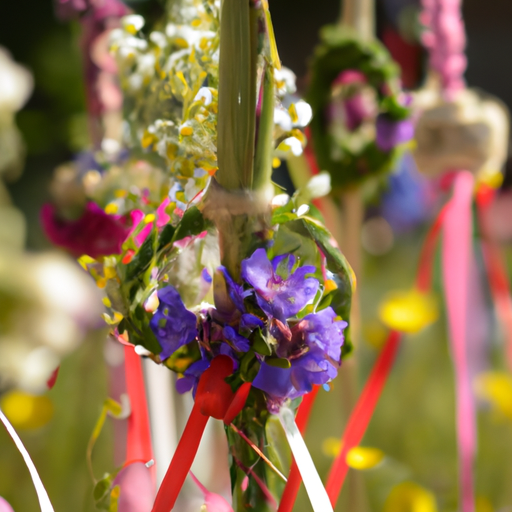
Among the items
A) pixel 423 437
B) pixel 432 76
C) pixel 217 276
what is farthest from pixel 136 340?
pixel 423 437

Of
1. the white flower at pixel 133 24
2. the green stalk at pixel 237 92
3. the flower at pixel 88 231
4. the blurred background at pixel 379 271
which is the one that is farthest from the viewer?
the blurred background at pixel 379 271

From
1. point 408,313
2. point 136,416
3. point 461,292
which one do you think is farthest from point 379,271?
point 136,416

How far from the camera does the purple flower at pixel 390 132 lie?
51 centimetres

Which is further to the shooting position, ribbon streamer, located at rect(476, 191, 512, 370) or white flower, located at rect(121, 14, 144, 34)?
ribbon streamer, located at rect(476, 191, 512, 370)

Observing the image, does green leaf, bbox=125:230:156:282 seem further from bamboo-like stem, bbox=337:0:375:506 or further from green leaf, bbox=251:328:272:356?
bamboo-like stem, bbox=337:0:375:506

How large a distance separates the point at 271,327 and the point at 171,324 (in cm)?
5

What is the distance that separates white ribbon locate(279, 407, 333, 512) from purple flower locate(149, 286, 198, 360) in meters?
0.06

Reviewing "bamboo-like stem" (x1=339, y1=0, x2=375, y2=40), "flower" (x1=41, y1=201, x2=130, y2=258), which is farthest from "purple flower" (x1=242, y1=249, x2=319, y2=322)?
"bamboo-like stem" (x1=339, y1=0, x2=375, y2=40)

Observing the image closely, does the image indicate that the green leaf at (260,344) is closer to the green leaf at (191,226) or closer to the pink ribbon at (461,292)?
the green leaf at (191,226)

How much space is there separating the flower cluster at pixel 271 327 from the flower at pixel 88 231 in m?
0.22

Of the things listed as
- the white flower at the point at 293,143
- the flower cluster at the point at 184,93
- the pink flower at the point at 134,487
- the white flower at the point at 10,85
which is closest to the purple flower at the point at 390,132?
the flower cluster at the point at 184,93

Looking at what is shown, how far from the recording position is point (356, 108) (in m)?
0.53

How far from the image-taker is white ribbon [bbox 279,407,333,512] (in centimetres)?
27

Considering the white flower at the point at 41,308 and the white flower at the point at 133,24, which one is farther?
the white flower at the point at 41,308
